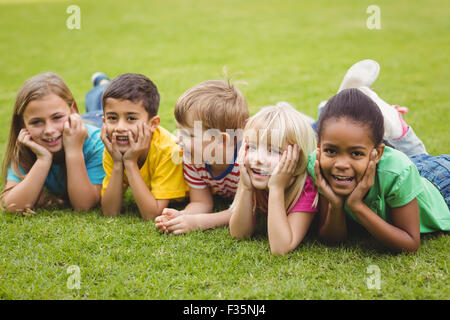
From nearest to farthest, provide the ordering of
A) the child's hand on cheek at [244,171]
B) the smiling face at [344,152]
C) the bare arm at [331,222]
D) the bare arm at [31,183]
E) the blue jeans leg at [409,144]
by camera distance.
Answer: the smiling face at [344,152] < the bare arm at [331,222] < the child's hand on cheek at [244,171] < the bare arm at [31,183] < the blue jeans leg at [409,144]

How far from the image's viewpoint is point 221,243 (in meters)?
3.34

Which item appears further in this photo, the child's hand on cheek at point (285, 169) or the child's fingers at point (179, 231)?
the child's fingers at point (179, 231)

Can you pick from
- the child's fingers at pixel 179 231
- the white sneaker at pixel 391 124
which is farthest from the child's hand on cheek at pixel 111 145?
the white sneaker at pixel 391 124

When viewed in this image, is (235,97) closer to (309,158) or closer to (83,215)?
(309,158)

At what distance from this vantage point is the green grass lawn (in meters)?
2.84

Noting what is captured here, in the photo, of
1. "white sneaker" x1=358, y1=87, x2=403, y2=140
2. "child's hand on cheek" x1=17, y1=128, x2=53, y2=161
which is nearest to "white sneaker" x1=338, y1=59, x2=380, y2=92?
"white sneaker" x1=358, y1=87, x2=403, y2=140

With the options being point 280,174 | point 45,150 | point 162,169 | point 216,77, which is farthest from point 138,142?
point 216,77

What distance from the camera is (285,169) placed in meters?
3.07

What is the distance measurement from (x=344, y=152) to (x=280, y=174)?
18.1 inches

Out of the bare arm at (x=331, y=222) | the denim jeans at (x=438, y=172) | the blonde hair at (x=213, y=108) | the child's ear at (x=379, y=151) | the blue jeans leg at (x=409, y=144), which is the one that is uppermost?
the blonde hair at (x=213, y=108)

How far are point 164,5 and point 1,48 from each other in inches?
330

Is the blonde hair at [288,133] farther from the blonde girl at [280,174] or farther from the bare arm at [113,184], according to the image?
the bare arm at [113,184]

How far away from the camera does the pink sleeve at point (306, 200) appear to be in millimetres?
3199

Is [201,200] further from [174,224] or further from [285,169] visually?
[285,169]
